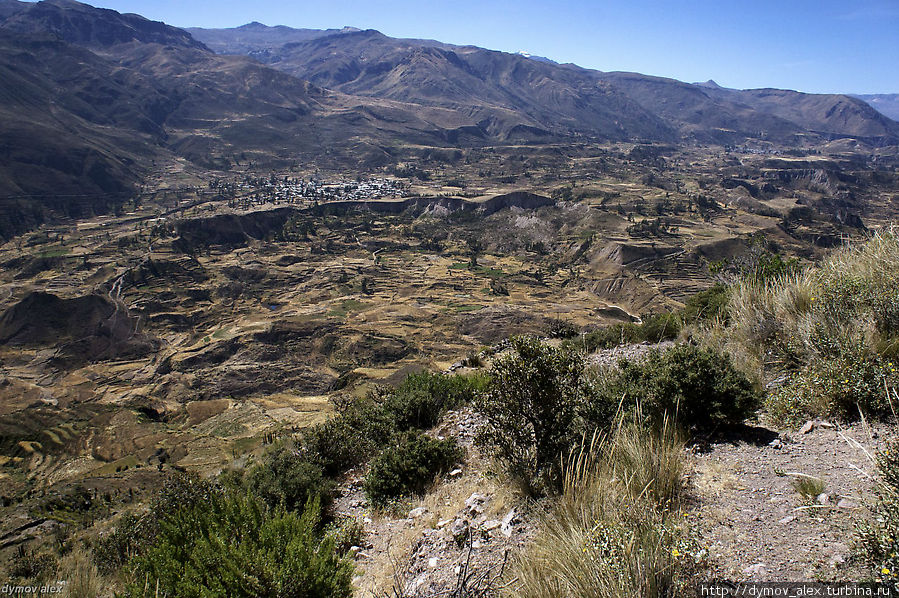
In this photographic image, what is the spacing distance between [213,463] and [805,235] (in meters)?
77.4

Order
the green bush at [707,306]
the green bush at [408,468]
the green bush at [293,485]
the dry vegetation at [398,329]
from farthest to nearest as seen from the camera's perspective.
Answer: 1. the green bush at [707,306]
2. the green bush at [293,485]
3. the green bush at [408,468]
4. the dry vegetation at [398,329]

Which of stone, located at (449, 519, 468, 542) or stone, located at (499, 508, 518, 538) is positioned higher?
stone, located at (499, 508, 518, 538)

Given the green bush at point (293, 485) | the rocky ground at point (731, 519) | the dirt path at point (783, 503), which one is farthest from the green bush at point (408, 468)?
the dirt path at point (783, 503)

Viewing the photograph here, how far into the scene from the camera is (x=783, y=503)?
338cm

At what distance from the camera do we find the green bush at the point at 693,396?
16.0ft

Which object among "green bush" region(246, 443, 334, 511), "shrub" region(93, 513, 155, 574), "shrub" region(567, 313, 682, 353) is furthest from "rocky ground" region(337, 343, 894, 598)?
"shrub" region(567, 313, 682, 353)

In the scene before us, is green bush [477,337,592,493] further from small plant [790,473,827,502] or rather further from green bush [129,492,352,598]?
green bush [129,492,352,598]

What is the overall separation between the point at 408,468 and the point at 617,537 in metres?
4.56

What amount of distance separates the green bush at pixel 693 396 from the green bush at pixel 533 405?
1.12 feet

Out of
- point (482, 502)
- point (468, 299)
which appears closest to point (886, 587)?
point (482, 502)

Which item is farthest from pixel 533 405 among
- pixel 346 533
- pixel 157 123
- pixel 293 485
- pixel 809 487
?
pixel 157 123

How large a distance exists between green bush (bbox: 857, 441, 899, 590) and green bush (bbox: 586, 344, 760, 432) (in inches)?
84.1

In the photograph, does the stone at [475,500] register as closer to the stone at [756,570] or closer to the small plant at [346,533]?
the small plant at [346,533]

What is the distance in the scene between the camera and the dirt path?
2.69 m
